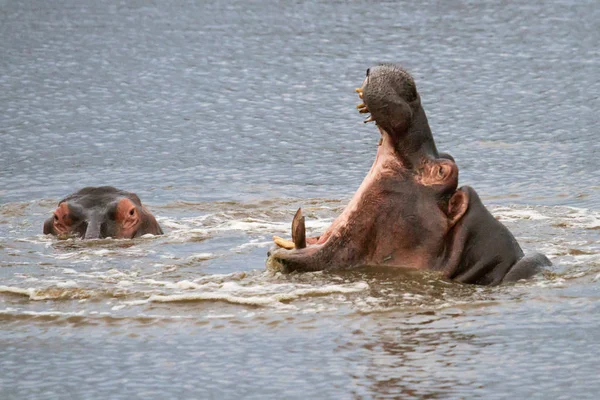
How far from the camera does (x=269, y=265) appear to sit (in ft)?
23.0

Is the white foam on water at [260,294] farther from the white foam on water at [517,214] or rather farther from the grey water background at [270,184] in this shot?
the white foam on water at [517,214]

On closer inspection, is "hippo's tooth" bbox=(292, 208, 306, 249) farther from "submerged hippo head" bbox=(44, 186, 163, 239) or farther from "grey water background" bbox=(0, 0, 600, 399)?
"submerged hippo head" bbox=(44, 186, 163, 239)

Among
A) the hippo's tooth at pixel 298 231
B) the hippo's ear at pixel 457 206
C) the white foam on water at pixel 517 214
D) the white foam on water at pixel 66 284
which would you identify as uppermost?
the hippo's ear at pixel 457 206

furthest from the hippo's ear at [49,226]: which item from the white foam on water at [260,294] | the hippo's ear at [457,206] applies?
the hippo's ear at [457,206]

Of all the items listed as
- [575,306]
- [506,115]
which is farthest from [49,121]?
[575,306]

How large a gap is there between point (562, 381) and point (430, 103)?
7703 mm

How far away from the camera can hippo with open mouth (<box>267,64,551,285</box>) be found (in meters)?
6.61

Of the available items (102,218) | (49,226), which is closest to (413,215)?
(102,218)

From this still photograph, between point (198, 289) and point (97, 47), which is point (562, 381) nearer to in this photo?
point (198, 289)

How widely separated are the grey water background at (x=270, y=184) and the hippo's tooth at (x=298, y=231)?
0.19 metres

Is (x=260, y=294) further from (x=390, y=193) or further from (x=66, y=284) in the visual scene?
(x=66, y=284)

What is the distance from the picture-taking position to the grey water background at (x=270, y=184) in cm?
563

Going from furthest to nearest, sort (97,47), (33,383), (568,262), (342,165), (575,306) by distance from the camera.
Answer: (97,47) < (342,165) < (568,262) < (575,306) < (33,383)

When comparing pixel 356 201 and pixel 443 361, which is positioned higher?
pixel 356 201
